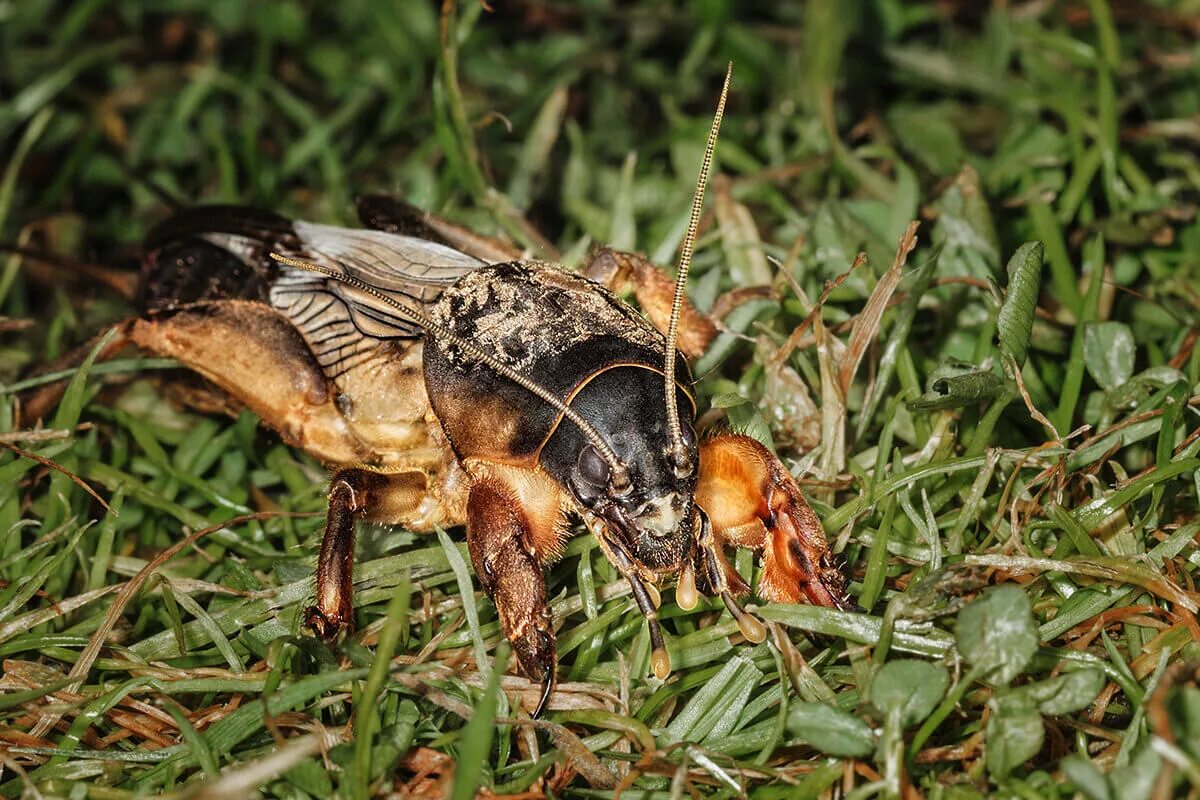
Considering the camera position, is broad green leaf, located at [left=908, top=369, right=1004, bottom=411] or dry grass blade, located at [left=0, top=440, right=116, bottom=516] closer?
broad green leaf, located at [left=908, top=369, right=1004, bottom=411]

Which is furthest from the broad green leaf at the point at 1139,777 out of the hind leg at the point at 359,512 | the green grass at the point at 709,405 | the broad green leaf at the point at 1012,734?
the hind leg at the point at 359,512

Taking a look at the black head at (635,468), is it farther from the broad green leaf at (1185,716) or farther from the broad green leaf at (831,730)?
the broad green leaf at (1185,716)

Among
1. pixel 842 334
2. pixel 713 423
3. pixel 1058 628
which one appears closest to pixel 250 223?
pixel 713 423

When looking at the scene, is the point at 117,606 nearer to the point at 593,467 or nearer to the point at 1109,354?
the point at 593,467

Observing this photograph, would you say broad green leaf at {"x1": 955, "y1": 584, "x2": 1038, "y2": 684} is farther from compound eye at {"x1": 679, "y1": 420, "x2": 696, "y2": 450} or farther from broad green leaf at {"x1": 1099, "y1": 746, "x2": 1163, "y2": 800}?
compound eye at {"x1": 679, "y1": 420, "x2": 696, "y2": 450}

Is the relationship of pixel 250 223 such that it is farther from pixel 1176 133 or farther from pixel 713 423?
pixel 1176 133

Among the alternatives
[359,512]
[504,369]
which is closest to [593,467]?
[504,369]

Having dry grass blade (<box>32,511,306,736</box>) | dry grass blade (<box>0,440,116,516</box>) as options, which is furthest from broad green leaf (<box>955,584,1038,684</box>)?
dry grass blade (<box>0,440,116,516</box>)
